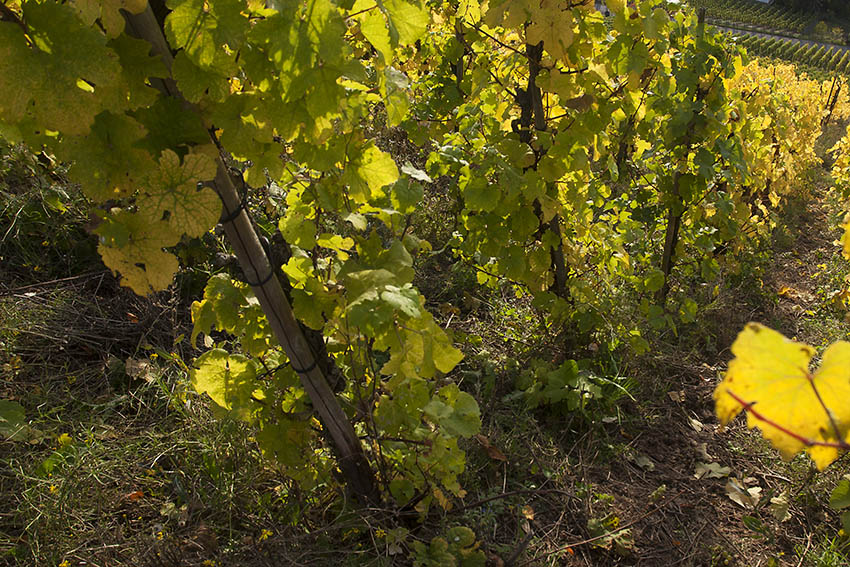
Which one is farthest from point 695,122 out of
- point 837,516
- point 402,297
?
point 402,297

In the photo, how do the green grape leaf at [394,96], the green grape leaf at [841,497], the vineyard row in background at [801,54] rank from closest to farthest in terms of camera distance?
the green grape leaf at [394,96] → the green grape leaf at [841,497] → the vineyard row in background at [801,54]

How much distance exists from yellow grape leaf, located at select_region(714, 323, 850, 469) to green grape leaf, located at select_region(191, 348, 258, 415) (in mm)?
1422

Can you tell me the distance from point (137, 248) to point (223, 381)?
2.23 feet

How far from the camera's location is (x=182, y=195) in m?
1.07

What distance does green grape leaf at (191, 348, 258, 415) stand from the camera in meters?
1.63

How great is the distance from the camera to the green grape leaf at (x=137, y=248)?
108cm

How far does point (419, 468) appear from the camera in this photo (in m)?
1.76

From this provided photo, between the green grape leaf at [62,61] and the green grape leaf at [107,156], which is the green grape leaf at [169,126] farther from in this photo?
the green grape leaf at [62,61]

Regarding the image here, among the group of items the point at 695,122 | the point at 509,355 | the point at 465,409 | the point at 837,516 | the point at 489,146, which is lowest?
the point at 509,355

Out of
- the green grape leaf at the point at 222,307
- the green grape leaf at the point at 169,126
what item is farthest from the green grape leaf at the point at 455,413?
the green grape leaf at the point at 169,126

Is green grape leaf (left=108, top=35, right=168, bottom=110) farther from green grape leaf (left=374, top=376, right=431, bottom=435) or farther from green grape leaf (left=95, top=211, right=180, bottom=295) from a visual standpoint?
green grape leaf (left=374, top=376, right=431, bottom=435)

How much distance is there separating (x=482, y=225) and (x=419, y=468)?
1250mm

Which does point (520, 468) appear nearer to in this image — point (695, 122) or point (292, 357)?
point (292, 357)

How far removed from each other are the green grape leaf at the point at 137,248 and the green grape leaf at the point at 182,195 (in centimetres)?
3
